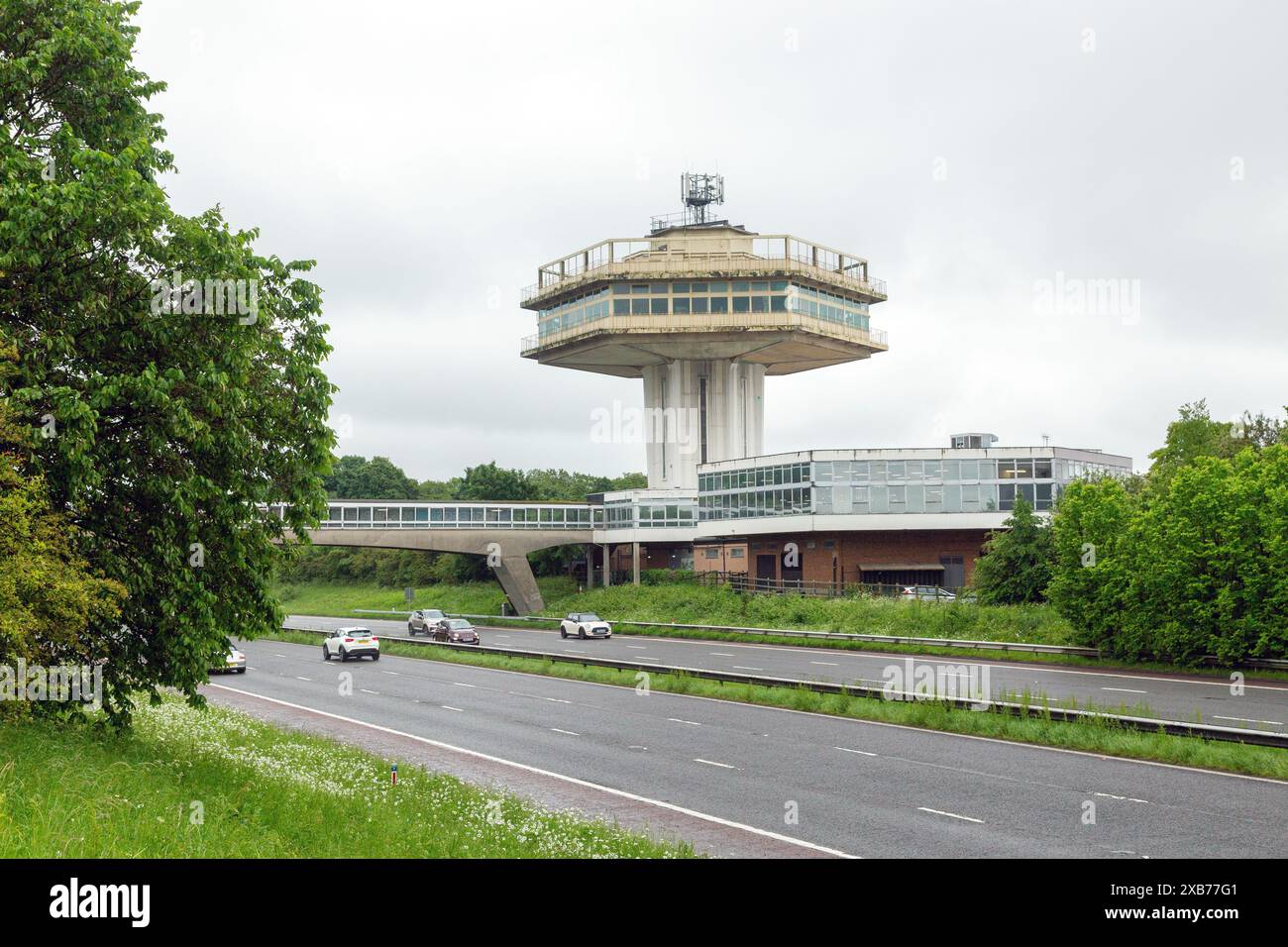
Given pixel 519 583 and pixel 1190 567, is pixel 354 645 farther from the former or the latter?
pixel 1190 567

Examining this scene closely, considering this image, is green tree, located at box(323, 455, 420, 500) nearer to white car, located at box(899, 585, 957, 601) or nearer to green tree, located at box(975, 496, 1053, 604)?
white car, located at box(899, 585, 957, 601)

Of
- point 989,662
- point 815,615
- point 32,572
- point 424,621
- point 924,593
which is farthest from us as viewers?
point 424,621

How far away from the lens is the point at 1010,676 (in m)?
35.9

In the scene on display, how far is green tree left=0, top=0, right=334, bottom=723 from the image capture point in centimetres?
1580

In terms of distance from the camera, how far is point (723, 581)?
72.3 meters

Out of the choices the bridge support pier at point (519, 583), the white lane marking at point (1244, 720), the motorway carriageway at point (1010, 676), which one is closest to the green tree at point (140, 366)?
the motorway carriageway at point (1010, 676)

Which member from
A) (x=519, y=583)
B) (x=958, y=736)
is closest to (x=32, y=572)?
(x=958, y=736)

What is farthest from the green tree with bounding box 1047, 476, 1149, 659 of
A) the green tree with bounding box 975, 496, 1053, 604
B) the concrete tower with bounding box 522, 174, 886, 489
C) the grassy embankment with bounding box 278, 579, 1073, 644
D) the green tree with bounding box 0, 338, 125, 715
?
the concrete tower with bounding box 522, 174, 886, 489

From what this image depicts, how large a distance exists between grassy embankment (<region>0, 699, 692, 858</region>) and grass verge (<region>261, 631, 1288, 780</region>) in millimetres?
11681

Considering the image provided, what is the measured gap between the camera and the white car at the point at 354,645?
49781mm

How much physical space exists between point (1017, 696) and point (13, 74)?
1016 inches

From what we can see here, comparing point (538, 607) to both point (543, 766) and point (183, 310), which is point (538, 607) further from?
point (183, 310)

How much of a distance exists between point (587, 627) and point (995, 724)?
35.0 meters

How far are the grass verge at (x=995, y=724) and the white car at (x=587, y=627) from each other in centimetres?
1735
